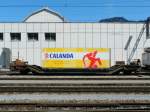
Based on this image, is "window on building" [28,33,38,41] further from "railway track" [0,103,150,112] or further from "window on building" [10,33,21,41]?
"railway track" [0,103,150,112]

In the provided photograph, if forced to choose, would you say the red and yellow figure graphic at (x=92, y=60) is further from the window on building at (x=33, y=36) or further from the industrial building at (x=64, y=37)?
the window on building at (x=33, y=36)

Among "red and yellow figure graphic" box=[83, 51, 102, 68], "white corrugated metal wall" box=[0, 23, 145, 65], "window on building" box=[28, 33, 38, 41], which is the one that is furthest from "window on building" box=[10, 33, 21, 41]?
"red and yellow figure graphic" box=[83, 51, 102, 68]

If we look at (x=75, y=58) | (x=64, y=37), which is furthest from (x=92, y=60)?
(x=64, y=37)

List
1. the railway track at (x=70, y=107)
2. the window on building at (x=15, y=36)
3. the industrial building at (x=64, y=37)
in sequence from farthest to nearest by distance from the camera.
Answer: the window on building at (x=15, y=36) < the industrial building at (x=64, y=37) < the railway track at (x=70, y=107)

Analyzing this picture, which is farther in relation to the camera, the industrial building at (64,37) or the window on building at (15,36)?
the window on building at (15,36)

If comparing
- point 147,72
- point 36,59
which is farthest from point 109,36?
point 147,72

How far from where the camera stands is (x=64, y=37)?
60.4 meters

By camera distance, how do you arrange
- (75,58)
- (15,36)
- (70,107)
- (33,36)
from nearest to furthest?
(70,107)
(75,58)
(15,36)
(33,36)

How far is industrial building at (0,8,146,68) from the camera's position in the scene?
60.0 metres

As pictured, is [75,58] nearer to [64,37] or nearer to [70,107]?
[64,37]

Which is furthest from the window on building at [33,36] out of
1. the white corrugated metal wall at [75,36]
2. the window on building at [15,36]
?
the window on building at [15,36]

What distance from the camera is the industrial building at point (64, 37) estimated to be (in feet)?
197

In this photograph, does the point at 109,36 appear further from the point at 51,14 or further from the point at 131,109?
the point at 131,109

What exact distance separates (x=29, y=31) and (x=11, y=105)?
150 feet
